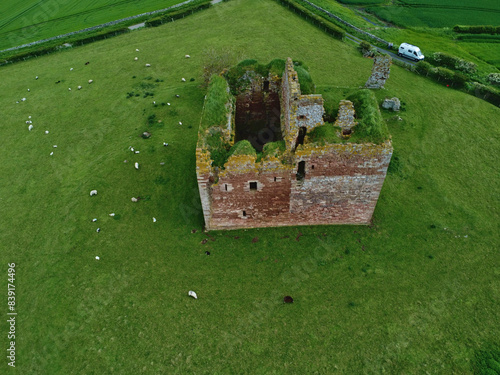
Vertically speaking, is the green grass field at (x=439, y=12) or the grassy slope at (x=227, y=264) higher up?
the green grass field at (x=439, y=12)

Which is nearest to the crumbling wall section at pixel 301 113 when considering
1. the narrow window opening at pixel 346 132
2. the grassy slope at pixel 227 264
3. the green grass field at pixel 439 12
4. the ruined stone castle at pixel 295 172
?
the ruined stone castle at pixel 295 172

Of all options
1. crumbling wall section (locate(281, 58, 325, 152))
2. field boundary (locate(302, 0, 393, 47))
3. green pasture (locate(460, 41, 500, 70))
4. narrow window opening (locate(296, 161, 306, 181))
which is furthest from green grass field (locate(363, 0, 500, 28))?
narrow window opening (locate(296, 161, 306, 181))

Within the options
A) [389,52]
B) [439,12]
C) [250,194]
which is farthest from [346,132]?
[439,12]

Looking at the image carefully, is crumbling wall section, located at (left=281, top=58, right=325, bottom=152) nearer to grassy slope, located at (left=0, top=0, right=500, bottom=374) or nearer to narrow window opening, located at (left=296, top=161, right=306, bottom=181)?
narrow window opening, located at (left=296, top=161, right=306, bottom=181)

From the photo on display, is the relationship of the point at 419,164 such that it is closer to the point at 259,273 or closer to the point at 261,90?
the point at 261,90

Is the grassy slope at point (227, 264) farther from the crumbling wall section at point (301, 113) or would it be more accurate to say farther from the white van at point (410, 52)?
the white van at point (410, 52)

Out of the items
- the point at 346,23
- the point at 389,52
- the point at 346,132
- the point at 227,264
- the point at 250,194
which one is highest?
the point at 346,132

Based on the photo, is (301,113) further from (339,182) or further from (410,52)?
(410,52)
